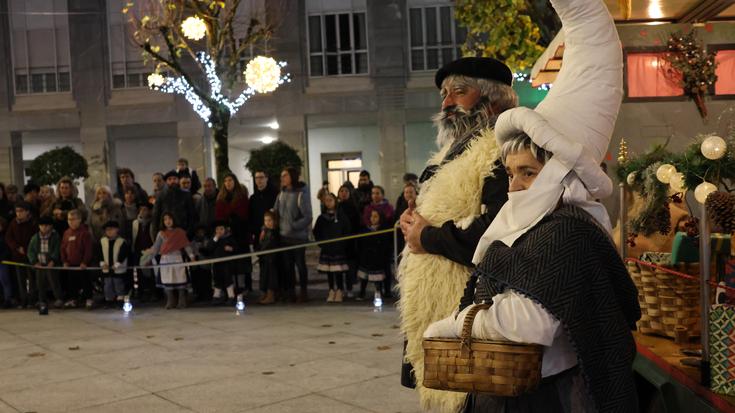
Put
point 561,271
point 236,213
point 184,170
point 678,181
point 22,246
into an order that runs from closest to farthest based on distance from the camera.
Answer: point 561,271 → point 678,181 → point 236,213 → point 22,246 → point 184,170

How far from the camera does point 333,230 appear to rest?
12.0 metres

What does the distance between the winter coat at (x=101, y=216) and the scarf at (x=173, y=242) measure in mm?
1486

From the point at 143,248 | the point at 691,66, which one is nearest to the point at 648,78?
the point at 691,66

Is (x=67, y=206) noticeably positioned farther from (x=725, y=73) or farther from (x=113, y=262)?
(x=725, y=73)

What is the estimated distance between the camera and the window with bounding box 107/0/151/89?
26641mm

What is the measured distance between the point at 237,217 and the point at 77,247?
2446mm

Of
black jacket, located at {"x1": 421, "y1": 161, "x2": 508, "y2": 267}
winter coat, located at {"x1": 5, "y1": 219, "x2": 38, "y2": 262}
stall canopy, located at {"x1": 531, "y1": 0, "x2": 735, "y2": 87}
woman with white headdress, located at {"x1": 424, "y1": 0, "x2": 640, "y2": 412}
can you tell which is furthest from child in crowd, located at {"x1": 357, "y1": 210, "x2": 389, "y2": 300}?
woman with white headdress, located at {"x1": 424, "y1": 0, "x2": 640, "y2": 412}

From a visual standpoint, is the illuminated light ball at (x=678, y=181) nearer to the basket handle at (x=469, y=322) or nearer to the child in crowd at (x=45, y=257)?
the basket handle at (x=469, y=322)

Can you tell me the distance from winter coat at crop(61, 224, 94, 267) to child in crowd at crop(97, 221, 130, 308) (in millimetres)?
205

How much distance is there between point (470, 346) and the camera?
231 centimetres

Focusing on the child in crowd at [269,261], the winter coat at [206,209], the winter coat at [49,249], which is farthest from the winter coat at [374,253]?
the winter coat at [49,249]

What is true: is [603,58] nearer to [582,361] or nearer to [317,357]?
[582,361]

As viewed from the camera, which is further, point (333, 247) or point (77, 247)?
point (77, 247)

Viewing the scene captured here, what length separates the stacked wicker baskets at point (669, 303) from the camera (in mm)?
4086
